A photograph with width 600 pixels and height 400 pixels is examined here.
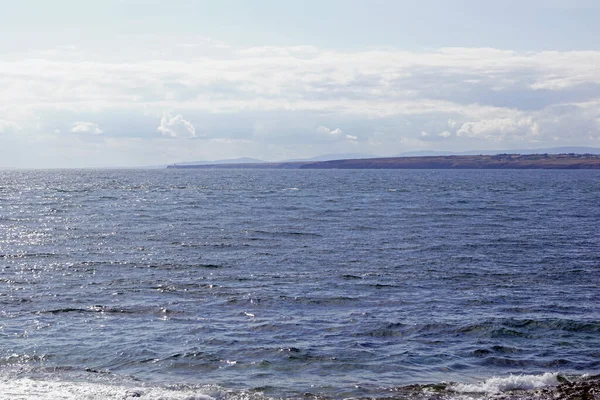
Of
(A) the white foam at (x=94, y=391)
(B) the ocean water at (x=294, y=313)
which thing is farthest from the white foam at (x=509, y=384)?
(A) the white foam at (x=94, y=391)

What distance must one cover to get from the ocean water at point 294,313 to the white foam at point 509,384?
0.05 meters

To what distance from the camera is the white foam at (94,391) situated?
791 inches

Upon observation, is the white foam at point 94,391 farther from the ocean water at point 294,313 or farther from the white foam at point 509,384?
the white foam at point 509,384

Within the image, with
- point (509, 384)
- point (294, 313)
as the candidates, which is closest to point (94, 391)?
point (294, 313)

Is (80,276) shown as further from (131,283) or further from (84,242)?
(84,242)

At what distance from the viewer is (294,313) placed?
30766mm

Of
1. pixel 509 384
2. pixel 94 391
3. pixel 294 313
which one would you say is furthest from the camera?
pixel 294 313

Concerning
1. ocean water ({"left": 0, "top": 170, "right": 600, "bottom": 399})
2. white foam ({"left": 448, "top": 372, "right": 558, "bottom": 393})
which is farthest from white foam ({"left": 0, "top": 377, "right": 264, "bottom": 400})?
white foam ({"left": 448, "top": 372, "right": 558, "bottom": 393})

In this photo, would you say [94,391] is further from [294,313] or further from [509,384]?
[509,384]

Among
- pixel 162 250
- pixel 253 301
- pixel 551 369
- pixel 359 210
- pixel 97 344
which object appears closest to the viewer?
pixel 551 369

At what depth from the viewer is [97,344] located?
25.8 meters

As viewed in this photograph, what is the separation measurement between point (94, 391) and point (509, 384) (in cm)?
1382

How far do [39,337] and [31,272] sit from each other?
1556 cm

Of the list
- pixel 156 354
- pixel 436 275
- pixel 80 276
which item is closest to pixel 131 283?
pixel 80 276
